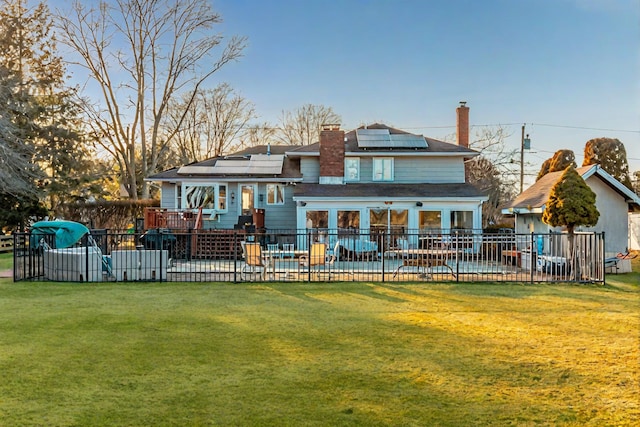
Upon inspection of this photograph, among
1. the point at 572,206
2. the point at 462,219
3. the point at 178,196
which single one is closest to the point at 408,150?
the point at 462,219

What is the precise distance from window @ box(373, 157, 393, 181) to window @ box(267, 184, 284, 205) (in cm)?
463

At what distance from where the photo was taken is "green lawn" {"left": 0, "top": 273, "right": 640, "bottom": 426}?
4.52 meters

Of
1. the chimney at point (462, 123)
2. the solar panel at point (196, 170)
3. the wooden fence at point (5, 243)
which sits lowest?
the wooden fence at point (5, 243)

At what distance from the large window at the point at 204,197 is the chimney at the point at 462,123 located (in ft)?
43.0

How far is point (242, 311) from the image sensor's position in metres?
9.29

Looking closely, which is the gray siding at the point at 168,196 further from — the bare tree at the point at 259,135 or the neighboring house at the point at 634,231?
the neighboring house at the point at 634,231

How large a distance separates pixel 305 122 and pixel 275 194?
22064mm

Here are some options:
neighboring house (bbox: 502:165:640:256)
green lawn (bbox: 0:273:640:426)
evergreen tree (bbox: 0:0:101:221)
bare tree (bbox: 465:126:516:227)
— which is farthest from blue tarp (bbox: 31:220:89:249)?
bare tree (bbox: 465:126:516:227)

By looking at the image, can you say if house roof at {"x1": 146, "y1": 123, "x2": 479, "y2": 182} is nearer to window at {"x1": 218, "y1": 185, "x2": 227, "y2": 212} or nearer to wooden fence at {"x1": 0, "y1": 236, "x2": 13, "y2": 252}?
window at {"x1": 218, "y1": 185, "x2": 227, "y2": 212}

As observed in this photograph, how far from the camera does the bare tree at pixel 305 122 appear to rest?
4547 cm

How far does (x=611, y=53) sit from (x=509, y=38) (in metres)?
4.76

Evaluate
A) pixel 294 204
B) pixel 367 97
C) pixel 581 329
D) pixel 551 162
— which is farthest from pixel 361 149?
pixel 581 329

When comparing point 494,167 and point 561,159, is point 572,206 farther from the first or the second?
point 494,167

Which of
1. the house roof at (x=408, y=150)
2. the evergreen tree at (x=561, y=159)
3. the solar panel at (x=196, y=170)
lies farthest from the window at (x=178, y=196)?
the evergreen tree at (x=561, y=159)
